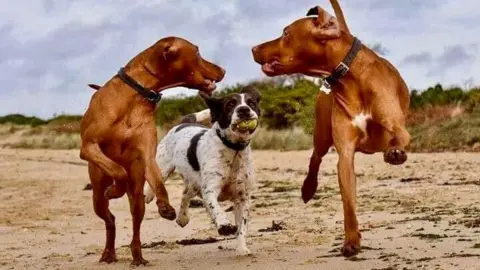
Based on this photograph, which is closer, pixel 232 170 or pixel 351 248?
pixel 351 248

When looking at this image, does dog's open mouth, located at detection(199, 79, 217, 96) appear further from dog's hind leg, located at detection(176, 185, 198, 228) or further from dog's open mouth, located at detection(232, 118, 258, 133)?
dog's hind leg, located at detection(176, 185, 198, 228)

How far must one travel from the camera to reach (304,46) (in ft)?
27.4

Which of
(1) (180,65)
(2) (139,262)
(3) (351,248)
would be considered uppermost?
(1) (180,65)

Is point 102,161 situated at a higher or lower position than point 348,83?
lower

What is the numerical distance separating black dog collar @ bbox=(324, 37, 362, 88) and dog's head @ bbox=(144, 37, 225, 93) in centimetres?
141

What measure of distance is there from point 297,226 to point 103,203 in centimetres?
274

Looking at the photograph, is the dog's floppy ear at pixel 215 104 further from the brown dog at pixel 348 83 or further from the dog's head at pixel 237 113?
the brown dog at pixel 348 83

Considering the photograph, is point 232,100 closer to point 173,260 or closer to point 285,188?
point 173,260

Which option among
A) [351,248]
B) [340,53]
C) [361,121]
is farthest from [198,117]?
[351,248]

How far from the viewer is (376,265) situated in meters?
8.42

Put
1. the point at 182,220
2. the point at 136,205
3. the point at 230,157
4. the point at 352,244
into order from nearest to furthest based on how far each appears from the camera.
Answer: the point at 352,244 < the point at 136,205 < the point at 230,157 < the point at 182,220

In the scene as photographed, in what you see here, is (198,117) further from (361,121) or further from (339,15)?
(361,121)

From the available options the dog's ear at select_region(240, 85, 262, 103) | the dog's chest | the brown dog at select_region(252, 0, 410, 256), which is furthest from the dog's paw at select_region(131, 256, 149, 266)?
the brown dog at select_region(252, 0, 410, 256)

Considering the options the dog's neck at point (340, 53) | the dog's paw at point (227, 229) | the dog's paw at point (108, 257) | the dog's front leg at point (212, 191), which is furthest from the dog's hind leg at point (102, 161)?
the dog's neck at point (340, 53)
